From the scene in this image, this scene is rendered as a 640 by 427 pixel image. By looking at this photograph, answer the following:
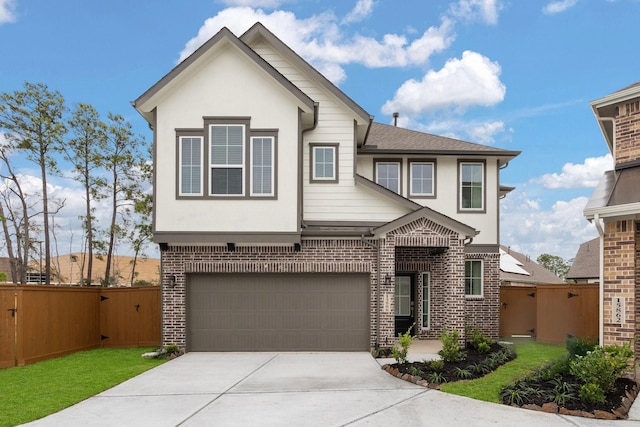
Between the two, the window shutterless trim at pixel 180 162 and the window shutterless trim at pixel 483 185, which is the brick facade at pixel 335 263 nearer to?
the window shutterless trim at pixel 180 162

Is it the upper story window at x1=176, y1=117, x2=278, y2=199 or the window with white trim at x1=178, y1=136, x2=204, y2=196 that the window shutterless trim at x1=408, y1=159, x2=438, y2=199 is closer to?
the upper story window at x1=176, y1=117, x2=278, y2=199

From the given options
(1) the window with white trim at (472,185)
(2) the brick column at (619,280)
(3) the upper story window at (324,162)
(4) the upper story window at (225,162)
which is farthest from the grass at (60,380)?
(1) the window with white trim at (472,185)

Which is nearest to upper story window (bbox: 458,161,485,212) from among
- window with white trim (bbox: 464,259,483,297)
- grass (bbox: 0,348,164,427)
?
window with white trim (bbox: 464,259,483,297)

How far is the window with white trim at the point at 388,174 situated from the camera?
669 inches

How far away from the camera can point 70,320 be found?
47.2 feet

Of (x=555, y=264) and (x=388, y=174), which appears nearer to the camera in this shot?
(x=388, y=174)

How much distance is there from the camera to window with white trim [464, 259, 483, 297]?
16.9 m

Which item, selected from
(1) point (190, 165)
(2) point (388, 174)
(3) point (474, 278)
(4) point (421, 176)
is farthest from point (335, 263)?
(3) point (474, 278)

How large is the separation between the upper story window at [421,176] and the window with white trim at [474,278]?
8.88 ft

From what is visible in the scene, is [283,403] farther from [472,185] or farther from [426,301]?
[472,185]

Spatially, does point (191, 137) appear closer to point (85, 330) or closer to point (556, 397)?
point (85, 330)

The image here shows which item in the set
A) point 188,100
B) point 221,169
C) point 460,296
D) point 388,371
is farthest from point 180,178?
point 460,296

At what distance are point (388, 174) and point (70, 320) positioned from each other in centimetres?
1005

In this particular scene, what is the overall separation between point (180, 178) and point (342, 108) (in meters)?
4.77
